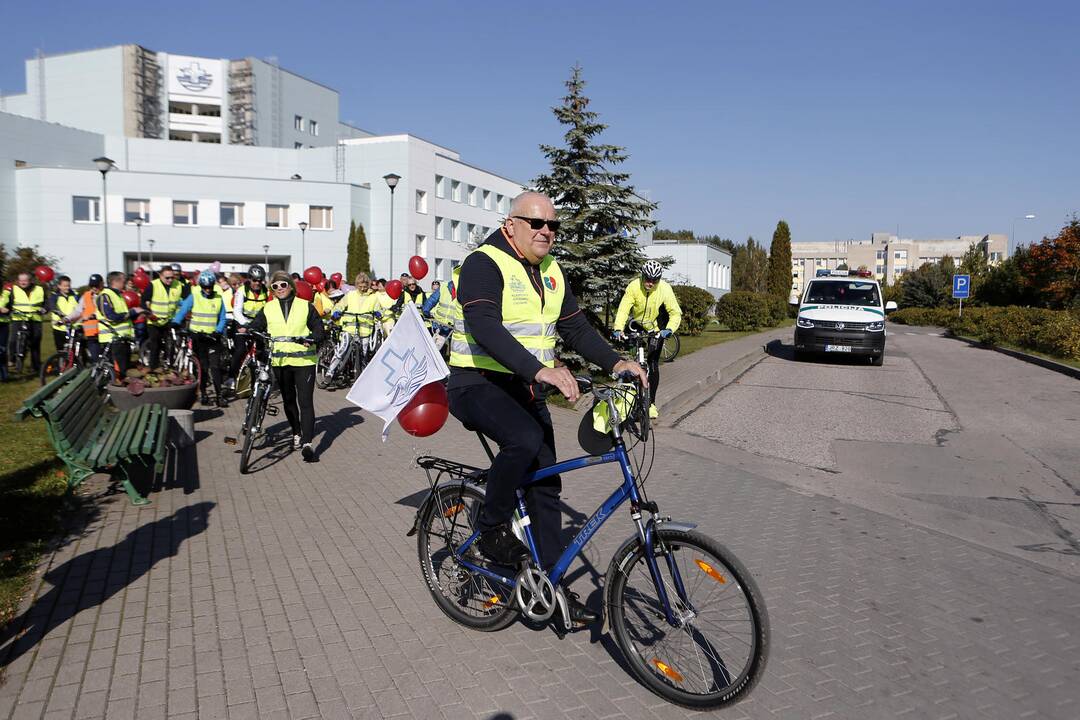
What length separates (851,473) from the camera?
27.3 feet

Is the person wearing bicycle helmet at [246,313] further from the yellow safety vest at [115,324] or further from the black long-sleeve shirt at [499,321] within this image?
the black long-sleeve shirt at [499,321]

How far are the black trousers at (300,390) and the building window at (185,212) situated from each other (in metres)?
51.1

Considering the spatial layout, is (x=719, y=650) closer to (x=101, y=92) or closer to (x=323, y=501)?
(x=323, y=501)

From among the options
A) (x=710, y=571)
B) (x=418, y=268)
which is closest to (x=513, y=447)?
(x=710, y=571)

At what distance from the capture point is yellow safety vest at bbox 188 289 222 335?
1181 cm

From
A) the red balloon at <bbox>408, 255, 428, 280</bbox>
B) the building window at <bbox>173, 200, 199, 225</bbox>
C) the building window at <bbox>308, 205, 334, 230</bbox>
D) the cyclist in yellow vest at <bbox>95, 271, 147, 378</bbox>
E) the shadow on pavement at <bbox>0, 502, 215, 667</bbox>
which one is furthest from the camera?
the building window at <bbox>308, 205, 334, 230</bbox>

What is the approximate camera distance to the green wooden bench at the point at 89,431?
19.8 ft

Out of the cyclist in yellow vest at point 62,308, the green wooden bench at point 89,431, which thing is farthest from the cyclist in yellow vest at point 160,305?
the green wooden bench at point 89,431

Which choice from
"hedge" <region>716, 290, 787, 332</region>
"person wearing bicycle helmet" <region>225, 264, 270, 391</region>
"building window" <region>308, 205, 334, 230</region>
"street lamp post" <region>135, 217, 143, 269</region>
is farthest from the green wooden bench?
"building window" <region>308, 205, 334, 230</region>

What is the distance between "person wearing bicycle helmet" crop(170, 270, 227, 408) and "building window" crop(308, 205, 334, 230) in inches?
1822

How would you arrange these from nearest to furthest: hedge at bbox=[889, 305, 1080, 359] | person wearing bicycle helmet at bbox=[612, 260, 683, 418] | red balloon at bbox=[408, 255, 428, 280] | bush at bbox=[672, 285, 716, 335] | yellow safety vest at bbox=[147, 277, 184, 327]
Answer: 1. person wearing bicycle helmet at bbox=[612, 260, 683, 418]
2. yellow safety vest at bbox=[147, 277, 184, 327]
3. red balloon at bbox=[408, 255, 428, 280]
4. hedge at bbox=[889, 305, 1080, 359]
5. bush at bbox=[672, 285, 716, 335]

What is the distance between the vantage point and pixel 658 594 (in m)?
3.43

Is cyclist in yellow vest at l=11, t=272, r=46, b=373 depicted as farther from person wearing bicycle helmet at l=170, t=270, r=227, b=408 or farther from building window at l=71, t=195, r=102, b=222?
building window at l=71, t=195, r=102, b=222

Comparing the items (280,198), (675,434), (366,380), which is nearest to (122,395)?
(366,380)
